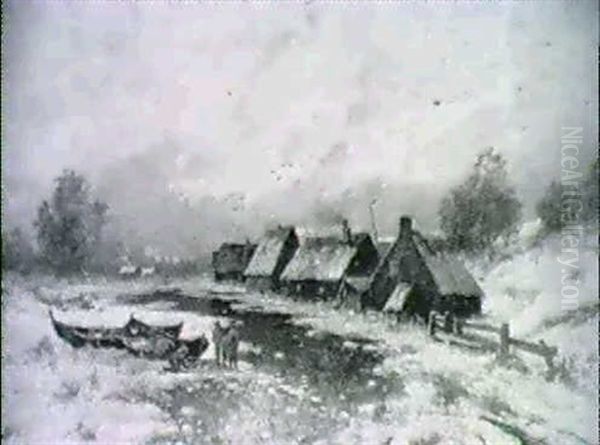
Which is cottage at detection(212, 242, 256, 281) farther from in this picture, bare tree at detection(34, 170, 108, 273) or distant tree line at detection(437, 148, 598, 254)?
distant tree line at detection(437, 148, 598, 254)

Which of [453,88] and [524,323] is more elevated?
[453,88]

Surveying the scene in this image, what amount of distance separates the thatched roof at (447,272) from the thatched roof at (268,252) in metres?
0.44

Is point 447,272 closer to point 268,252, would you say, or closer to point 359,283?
point 359,283

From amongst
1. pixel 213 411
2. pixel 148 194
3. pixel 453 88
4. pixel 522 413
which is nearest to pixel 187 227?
pixel 148 194

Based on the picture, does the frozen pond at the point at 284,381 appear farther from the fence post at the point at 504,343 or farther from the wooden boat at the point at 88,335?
the fence post at the point at 504,343

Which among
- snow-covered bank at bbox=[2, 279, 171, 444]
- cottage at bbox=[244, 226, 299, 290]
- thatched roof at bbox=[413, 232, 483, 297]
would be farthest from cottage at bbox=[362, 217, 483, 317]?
snow-covered bank at bbox=[2, 279, 171, 444]

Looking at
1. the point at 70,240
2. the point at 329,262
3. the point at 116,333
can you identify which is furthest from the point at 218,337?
the point at 70,240

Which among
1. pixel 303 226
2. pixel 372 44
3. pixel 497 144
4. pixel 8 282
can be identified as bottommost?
pixel 8 282

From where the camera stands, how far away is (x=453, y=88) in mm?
4289

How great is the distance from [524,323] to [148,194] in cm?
131

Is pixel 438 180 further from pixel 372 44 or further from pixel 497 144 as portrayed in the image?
pixel 372 44

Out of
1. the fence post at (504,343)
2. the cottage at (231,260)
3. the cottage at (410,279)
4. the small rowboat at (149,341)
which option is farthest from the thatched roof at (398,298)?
the small rowboat at (149,341)

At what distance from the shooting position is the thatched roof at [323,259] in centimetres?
428

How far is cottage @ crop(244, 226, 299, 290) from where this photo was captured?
167 inches
